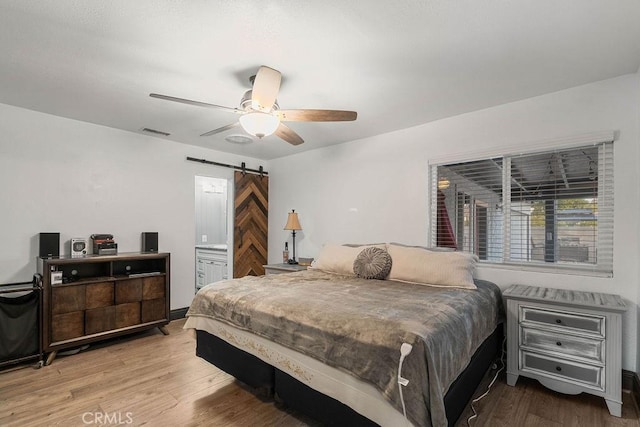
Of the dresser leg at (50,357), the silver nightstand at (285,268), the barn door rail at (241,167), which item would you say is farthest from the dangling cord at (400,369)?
the barn door rail at (241,167)

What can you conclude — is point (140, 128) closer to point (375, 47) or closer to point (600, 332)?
point (375, 47)

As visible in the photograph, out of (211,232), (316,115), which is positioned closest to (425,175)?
(316,115)

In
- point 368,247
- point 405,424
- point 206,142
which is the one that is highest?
point 206,142

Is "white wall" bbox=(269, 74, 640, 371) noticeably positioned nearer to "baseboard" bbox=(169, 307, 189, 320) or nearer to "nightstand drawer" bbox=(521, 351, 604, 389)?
"nightstand drawer" bbox=(521, 351, 604, 389)

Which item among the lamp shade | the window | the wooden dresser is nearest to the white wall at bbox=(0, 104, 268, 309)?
the wooden dresser

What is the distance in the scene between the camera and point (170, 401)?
2193 mm

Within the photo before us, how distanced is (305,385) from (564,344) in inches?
76.1

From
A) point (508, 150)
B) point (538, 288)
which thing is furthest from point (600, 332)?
point (508, 150)

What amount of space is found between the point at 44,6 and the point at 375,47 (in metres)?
1.87

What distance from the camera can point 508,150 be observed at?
9.45 ft

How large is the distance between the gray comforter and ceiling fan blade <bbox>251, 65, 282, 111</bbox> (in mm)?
1394

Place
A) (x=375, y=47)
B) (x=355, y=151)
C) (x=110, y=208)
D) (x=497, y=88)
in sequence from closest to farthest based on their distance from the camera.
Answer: (x=375, y=47) → (x=497, y=88) → (x=110, y=208) → (x=355, y=151)

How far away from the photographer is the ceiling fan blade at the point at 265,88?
2066 millimetres

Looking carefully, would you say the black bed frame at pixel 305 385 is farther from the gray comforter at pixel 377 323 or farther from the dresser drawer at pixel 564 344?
the dresser drawer at pixel 564 344
